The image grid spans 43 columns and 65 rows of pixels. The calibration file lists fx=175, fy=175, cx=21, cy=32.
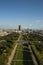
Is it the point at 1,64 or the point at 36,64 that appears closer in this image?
the point at 1,64

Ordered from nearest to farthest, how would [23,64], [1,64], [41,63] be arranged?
[1,64] < [41,63] < [23,64]

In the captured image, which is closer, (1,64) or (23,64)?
(1,64)

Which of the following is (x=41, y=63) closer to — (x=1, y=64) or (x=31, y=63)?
(x=31, y=63)

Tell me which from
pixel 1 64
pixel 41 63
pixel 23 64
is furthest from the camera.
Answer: pixel 23 64

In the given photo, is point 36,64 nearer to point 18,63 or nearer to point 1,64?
point 18,63

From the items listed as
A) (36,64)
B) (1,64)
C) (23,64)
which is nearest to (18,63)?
(23,64)

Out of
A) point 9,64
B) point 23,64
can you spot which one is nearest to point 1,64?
point 9,64

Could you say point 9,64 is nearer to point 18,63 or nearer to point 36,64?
point 18,63

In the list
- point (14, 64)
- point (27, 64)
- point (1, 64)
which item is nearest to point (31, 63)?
point (27, 64)

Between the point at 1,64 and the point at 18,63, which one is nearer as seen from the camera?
the point at 1,64
